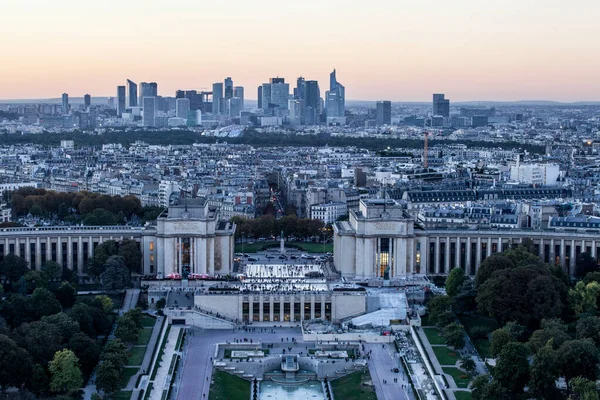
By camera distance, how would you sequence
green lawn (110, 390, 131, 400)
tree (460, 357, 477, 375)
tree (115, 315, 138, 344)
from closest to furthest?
green lawn (110, 390, 131, 400)
tree (460, 357, 477, 375)
tree (115, 315, 138, 344)

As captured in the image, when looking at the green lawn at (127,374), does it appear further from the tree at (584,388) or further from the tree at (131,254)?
the tree at (584,388)

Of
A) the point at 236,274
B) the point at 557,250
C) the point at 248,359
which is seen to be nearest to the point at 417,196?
the point at 557,250

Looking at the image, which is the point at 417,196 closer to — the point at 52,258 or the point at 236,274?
the point at 236,274

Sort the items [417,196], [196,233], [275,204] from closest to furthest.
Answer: [196,233], [417,196], [275,204]

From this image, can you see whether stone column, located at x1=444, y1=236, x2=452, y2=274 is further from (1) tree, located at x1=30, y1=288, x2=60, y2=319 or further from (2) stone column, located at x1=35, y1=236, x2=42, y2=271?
(2) stone column, located at x1=35, y1=236, x2=42, y2=271

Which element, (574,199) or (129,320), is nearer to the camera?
(129,320)

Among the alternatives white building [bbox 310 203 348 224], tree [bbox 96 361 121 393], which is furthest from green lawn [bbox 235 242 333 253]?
tree [bbox 96 361 121 393]

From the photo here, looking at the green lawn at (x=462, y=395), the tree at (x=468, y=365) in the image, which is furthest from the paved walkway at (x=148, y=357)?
the tree at (x=468, y=365)

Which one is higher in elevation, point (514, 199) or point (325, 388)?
point (514, 199)
